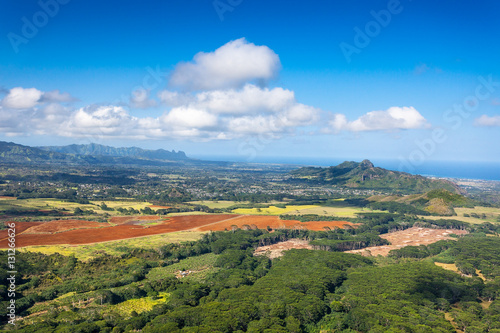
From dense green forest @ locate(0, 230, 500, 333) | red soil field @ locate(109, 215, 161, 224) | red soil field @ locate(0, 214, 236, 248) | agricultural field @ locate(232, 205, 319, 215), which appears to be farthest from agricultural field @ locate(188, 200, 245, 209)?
dense green forest @ locate(0, 230, 500, 333)

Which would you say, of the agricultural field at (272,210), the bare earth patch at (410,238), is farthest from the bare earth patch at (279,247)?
the agricultural field at (272,210)

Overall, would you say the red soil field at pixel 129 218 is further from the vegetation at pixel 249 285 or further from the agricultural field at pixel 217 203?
the agricultural field at pixel 217 203

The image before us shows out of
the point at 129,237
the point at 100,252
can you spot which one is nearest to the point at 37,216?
the point at 129,237

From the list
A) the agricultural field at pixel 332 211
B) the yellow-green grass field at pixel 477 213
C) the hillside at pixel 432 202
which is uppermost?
the hillside at pixel 432 202

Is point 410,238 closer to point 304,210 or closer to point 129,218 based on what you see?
point 304,210

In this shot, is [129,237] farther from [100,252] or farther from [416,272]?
[416,272]

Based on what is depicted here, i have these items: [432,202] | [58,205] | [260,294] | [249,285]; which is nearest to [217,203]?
[58,205]
